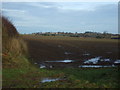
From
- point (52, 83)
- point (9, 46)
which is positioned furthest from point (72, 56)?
point (52, 83)

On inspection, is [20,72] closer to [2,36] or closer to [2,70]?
[2,70]

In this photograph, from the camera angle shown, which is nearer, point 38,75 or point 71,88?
point 71,88

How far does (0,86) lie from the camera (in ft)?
38.5

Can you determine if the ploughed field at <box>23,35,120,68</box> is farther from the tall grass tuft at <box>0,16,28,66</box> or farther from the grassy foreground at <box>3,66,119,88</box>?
the grassy foreground at <box>3,66,119,88</box>

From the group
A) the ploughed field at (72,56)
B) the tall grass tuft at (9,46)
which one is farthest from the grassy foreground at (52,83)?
the ploughed field at (72,56)

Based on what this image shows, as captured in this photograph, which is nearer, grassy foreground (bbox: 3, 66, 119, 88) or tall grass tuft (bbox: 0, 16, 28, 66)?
grassy foreground (bbox: 3, 66, 119, 88)

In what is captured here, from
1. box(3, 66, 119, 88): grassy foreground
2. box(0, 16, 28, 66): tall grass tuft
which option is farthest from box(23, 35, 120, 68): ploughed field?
box(3, 66, 119, 88): grassy foreground

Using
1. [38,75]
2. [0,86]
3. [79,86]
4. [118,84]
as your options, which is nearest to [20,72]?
[38,75]

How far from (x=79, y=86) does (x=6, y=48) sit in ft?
32.8

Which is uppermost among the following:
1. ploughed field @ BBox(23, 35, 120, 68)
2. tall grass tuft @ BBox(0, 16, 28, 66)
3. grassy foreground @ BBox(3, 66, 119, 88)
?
tall grass tuft @ BBox(0, 16, 28, 66)

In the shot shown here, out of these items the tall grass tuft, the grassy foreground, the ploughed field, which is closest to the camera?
the grassy foreground

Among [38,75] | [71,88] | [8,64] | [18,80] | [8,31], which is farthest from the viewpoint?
[8,31]

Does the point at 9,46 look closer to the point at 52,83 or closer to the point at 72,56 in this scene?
the point at 52,83

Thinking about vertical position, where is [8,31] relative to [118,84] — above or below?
above
